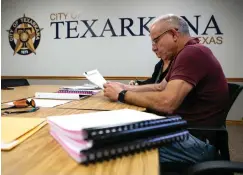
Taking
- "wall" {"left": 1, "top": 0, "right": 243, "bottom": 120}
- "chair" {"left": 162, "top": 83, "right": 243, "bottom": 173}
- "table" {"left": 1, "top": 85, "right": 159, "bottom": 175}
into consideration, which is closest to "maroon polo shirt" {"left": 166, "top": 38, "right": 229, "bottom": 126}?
"chair" {"left": 162, "top": 83, "right": 243, "bottom": 173}

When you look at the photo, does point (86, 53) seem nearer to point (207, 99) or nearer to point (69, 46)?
point (69, 46)

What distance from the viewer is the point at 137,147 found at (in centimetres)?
58

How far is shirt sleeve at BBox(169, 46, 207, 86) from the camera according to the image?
125cm

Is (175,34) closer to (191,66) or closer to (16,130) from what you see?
(191,66)

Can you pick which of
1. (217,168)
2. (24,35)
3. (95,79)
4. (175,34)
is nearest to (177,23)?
(175,34)

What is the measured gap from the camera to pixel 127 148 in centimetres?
56

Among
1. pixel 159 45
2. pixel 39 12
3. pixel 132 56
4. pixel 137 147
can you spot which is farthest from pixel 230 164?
pixel 39 12

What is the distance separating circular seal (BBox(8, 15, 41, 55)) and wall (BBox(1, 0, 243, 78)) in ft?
0.06

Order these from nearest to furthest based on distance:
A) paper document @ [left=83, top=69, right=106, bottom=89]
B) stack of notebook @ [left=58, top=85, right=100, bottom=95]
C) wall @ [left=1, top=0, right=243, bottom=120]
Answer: paper document @ [left=83, top=69, right=106, bottom=89] < stack of notebook @ [left=58, top=85, right=100, bottom=95] < wall @ [left=1, top=0, right=243, bottom=120]

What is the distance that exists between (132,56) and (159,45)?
2.52 metres

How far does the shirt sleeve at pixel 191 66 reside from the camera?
125 cm

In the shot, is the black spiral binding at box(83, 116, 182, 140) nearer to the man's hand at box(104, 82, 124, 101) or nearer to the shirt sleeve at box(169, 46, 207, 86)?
the shirt sleeve at box(169, 46, 207, 86)

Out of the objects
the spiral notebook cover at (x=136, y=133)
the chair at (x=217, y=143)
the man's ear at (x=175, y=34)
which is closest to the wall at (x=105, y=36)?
the man's ear at (x=175, y=34)

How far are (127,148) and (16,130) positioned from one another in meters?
0.38
